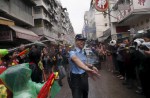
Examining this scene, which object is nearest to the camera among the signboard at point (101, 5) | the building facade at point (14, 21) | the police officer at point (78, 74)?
the police officer at point (78, 74)

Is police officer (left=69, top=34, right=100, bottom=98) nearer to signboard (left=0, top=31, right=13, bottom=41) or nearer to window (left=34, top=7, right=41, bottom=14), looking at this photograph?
signboard (left=0, top=31, right=13, bottom=41)

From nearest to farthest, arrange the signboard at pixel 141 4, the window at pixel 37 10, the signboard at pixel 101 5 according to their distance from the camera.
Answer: the signboard at pixel 141 4 < the signboard at pixel 101 5 < the window at pixel 37 10

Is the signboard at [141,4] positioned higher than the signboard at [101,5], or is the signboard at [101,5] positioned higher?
the signboard at [101,5]

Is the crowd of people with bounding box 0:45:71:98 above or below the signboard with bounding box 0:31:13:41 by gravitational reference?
below

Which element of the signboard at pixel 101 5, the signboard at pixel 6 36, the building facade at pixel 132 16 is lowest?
the signboard at pixel 6 36

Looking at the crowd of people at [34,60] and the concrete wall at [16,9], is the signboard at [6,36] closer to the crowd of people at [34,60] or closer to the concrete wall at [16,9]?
the concrete wall at [16,9]

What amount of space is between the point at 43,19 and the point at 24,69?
45.4 meters

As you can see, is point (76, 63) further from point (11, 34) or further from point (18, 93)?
point (11, 34)

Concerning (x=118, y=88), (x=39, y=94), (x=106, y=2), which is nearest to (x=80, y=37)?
(x=39, y=94)

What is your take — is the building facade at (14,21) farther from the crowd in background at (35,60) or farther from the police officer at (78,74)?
the police officer at (78,74)

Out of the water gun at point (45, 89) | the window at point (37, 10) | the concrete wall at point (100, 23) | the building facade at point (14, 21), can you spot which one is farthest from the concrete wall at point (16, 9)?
the concrete wall at point (100, 23)

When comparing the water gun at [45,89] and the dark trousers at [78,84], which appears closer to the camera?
the water gun at [45,89]

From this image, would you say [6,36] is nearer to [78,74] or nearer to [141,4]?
[141,4]

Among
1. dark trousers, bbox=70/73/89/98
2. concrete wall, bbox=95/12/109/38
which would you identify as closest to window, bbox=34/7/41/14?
concrete wall, bbox=95/12/109/38
